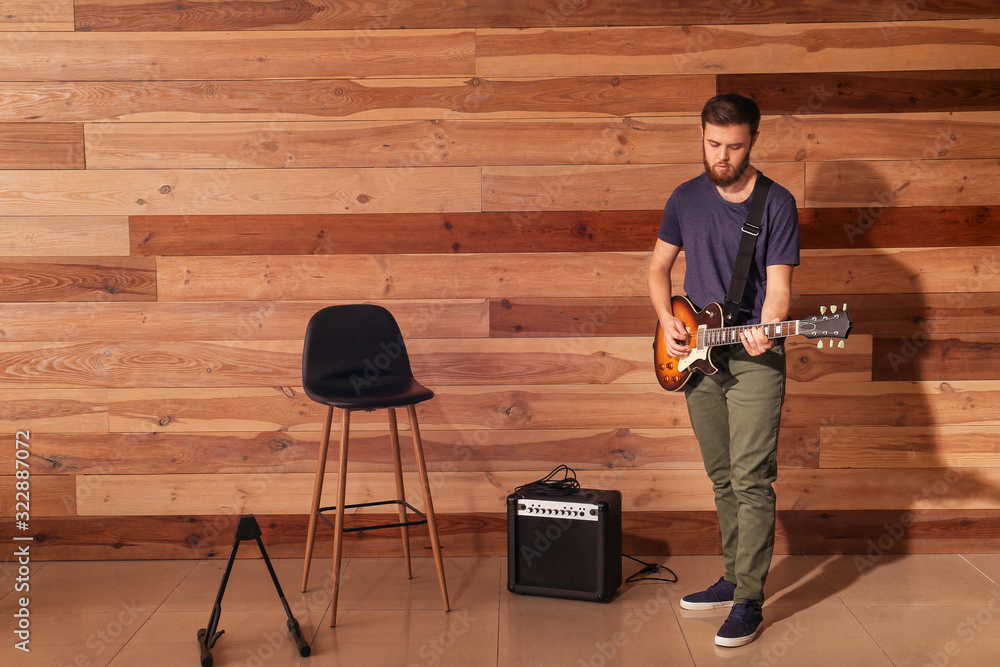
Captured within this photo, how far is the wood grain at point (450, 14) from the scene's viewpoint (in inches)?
118

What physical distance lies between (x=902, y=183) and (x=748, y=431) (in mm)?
1423

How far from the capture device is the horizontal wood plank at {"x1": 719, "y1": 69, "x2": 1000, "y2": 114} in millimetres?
3031

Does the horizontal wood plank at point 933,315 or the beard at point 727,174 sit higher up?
the beard at point 727,174

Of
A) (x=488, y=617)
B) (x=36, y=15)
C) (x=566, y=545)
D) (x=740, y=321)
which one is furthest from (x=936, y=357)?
(x=36, y=15)

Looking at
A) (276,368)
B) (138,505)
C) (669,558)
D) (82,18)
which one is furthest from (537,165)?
(138,505)

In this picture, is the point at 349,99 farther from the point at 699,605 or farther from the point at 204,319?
the point at 699,605

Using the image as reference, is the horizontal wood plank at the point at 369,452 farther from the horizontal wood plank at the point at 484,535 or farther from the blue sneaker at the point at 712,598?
the blue sneaker at the point at 712,598

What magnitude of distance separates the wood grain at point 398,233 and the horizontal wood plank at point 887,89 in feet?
2.32

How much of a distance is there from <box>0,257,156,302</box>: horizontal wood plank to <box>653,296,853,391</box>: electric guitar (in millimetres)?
2138

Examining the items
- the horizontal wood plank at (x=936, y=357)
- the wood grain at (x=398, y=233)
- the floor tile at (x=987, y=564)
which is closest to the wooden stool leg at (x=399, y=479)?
the wood grain at (x=398, y=233)

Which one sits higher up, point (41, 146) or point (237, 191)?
point (41, 146)

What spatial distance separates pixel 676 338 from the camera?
2533mm

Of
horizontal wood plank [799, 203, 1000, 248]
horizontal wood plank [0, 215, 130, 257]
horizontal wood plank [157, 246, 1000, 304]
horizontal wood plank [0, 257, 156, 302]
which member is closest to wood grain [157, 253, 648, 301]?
horizontal wood plank [157, 246, 1000, 304]

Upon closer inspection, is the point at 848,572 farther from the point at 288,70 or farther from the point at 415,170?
the point at 288,70
